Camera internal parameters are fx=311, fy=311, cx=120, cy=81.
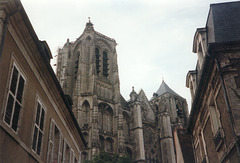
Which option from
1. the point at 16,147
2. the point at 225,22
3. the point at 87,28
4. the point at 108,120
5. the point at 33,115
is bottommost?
the point at 16,147

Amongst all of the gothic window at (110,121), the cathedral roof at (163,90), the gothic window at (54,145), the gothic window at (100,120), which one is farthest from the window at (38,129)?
the cathedral roof at (163,90)

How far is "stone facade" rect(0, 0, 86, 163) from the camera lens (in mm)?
7145

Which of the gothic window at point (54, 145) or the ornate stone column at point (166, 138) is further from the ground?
the ornate stone column at point (166, 138)

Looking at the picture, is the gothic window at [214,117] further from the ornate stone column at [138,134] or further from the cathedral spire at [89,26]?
the cathedral spire at [89,26]

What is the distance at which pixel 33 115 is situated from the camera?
350 inches

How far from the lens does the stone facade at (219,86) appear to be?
941 centimetres

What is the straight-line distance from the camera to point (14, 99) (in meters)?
7.62

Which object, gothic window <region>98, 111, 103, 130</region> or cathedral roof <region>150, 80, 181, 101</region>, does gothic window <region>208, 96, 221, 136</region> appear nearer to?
gothic window <region>98, 111, 103, 130</region>

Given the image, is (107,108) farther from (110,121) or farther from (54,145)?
(54,145)

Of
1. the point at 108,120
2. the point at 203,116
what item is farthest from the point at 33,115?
the point at 108,120

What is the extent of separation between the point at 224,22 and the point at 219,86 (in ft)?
9.31

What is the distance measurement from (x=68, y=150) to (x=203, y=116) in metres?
5.88

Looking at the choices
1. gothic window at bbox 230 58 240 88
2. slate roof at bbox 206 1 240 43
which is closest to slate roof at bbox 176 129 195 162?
slate roof at bbox 206 1 240 43

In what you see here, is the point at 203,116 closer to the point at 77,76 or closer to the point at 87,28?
the point at 77,76
